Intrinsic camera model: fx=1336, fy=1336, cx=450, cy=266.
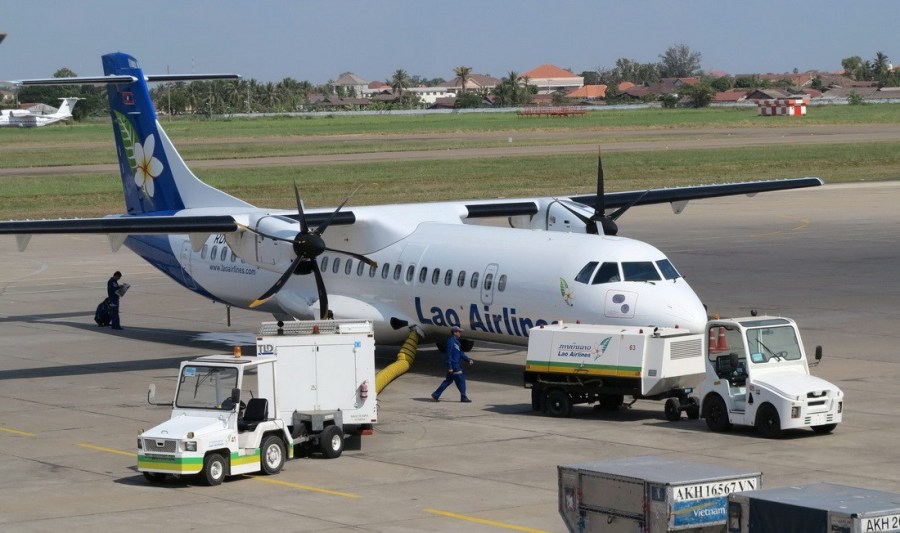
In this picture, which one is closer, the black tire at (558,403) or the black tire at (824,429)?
the black tire at (824,429)

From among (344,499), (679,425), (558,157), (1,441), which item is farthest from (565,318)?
(558,157)

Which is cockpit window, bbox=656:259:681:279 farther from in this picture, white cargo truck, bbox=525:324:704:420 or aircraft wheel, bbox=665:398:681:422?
aircraft wheel, bbox=665:398:681:422

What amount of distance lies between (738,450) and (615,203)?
14.2 metres

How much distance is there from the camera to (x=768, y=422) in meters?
19.3

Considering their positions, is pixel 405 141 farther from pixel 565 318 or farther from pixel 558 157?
pixel 565 318

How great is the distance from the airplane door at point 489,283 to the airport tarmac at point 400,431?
1603 millimetres

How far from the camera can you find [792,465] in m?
17.4

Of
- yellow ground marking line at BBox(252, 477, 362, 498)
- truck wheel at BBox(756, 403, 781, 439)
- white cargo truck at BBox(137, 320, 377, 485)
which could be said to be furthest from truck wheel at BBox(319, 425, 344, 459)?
truck wheel at BBox(756, 403, 781, 439)

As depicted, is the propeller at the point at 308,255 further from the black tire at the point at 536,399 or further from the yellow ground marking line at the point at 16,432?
the yellow ground marking line at the point at 16,432

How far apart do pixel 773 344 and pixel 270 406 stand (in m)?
7.62

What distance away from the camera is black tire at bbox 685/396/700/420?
2094cm

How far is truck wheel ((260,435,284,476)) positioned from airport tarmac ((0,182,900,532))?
211 mm

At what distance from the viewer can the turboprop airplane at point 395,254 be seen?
915 inches

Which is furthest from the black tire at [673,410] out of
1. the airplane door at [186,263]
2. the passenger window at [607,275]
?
the airplane door at [186,263]
